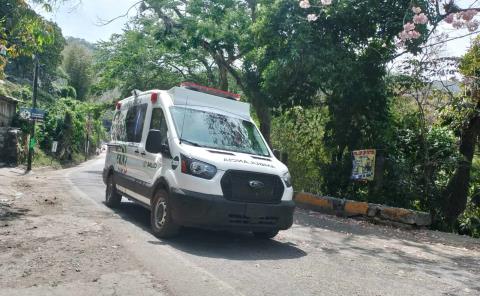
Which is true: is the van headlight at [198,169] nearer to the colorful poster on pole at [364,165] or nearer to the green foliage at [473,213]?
the colorful poster on pole at [364,165]

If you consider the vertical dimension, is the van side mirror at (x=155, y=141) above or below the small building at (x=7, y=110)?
below

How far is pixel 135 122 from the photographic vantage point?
9.34m

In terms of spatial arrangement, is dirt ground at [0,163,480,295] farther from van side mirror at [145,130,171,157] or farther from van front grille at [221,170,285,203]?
van side mirror at [145,130,171,157]

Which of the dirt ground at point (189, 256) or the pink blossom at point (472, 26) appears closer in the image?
the dirt ground at point (189, 256)

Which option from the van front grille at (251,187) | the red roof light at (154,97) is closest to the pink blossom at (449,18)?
the van front grille at (251,187)

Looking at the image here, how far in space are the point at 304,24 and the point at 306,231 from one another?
6.68 m

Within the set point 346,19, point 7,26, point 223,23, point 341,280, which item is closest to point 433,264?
point 341,280

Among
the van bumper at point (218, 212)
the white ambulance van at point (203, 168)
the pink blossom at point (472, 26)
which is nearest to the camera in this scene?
the van bumper at point (218, 212)

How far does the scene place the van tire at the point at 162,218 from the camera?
23.0 feet

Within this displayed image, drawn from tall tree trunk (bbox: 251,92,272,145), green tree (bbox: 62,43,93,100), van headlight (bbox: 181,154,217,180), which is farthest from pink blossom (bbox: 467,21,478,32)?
green tree (bbox: 62,43,93,100)

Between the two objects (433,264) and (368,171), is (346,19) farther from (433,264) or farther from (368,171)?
(433,264)

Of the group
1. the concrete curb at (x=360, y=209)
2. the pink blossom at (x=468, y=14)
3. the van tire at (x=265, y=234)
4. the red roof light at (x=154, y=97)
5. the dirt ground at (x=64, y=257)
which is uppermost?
the pink blossom at (x=468, y=14)

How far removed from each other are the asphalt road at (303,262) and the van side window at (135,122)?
1602 mm

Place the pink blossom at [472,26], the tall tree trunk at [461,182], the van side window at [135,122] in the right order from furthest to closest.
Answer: the tall tree trunk at [461,182] < the pink blossom at [472,26] < the van side window at [135,122]
